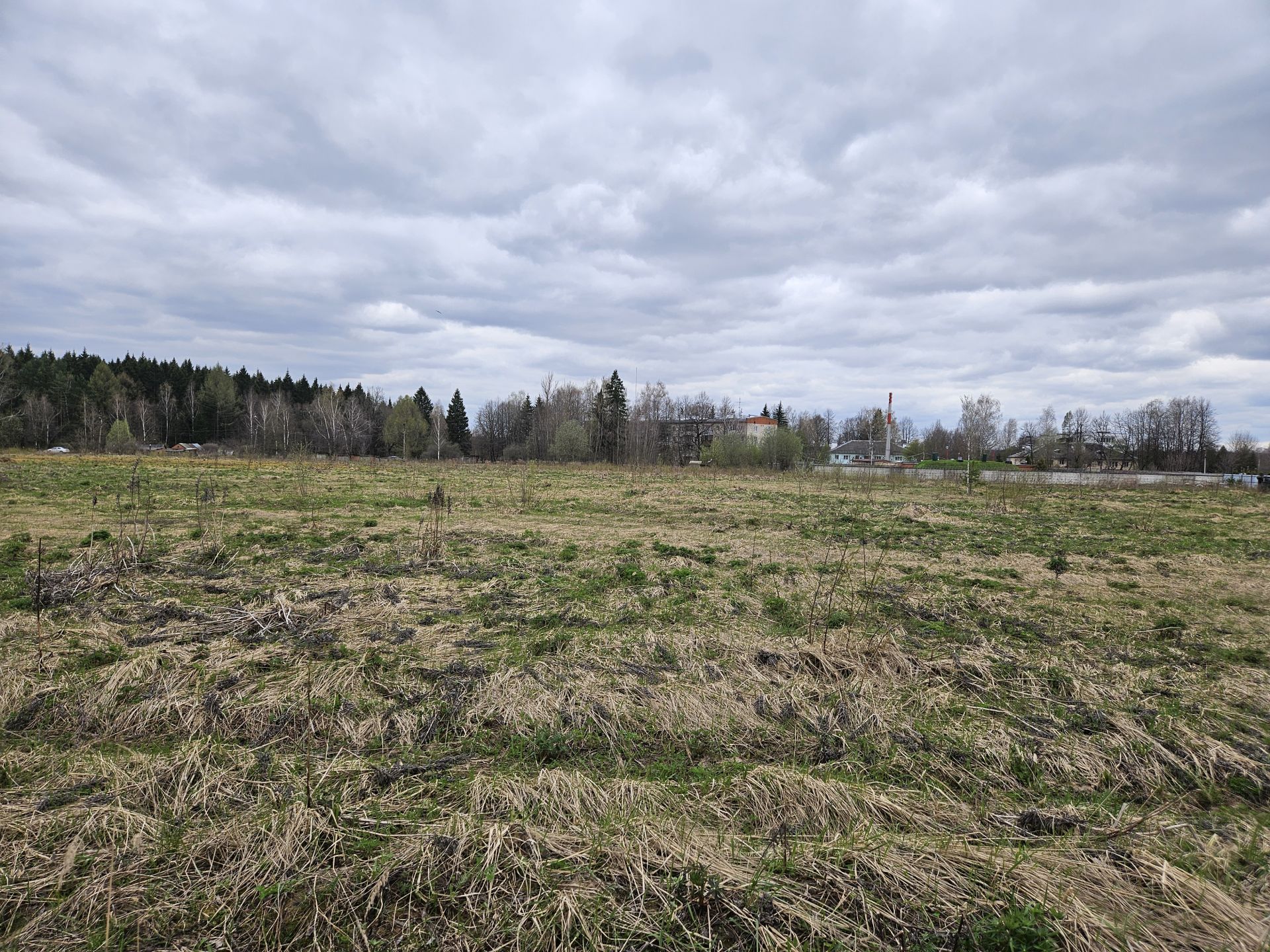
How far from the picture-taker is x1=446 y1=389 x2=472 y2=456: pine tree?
73500 millimetres

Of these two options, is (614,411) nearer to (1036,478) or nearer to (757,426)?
(757,426)

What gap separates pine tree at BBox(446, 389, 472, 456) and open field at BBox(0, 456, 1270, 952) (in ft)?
220

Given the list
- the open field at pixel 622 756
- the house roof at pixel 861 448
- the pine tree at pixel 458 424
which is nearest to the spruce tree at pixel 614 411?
the pine tree at pixel 458 424

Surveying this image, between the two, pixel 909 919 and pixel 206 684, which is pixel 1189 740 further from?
pixel 206 684

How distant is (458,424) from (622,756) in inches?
2944

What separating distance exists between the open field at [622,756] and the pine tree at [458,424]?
67.0 meters

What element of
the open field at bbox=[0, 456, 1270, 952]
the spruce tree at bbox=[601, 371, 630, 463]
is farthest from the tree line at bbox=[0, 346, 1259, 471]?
the open field at bbox=[0, 456, 1270, 952]

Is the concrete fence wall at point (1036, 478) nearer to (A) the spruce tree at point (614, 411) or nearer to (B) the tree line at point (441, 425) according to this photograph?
(B) the tree line at point (441, 425)

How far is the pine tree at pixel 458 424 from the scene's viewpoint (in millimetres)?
73500

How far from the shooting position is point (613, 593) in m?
6.95

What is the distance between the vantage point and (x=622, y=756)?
359 centimetres

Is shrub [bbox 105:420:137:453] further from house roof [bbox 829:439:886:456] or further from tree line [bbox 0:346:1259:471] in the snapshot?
house roof [bbox 829:439:886:456]

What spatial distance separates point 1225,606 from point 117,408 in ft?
256

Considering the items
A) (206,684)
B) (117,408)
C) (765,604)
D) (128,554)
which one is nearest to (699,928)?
(206,684)
